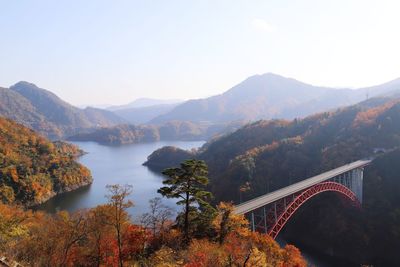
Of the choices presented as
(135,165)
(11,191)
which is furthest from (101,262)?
(135,165)

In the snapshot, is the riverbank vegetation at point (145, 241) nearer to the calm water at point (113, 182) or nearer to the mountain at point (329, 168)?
the mountain at point (329, 168)

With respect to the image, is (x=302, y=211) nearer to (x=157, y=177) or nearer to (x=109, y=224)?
(x=109, y=224)

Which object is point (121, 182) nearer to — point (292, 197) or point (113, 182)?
point (113, 182)

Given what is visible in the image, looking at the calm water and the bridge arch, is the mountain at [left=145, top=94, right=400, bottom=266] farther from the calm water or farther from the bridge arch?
the calm water

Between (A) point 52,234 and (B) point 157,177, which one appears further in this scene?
(B) point 157,177

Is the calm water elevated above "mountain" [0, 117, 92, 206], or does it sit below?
below

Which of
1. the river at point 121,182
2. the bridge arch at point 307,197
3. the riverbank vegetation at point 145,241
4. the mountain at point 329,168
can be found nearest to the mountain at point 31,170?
the river at point 121,182

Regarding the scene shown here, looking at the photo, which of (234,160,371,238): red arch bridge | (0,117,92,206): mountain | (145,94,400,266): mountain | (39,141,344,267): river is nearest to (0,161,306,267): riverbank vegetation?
(234,160,371,238): red arch bridge
